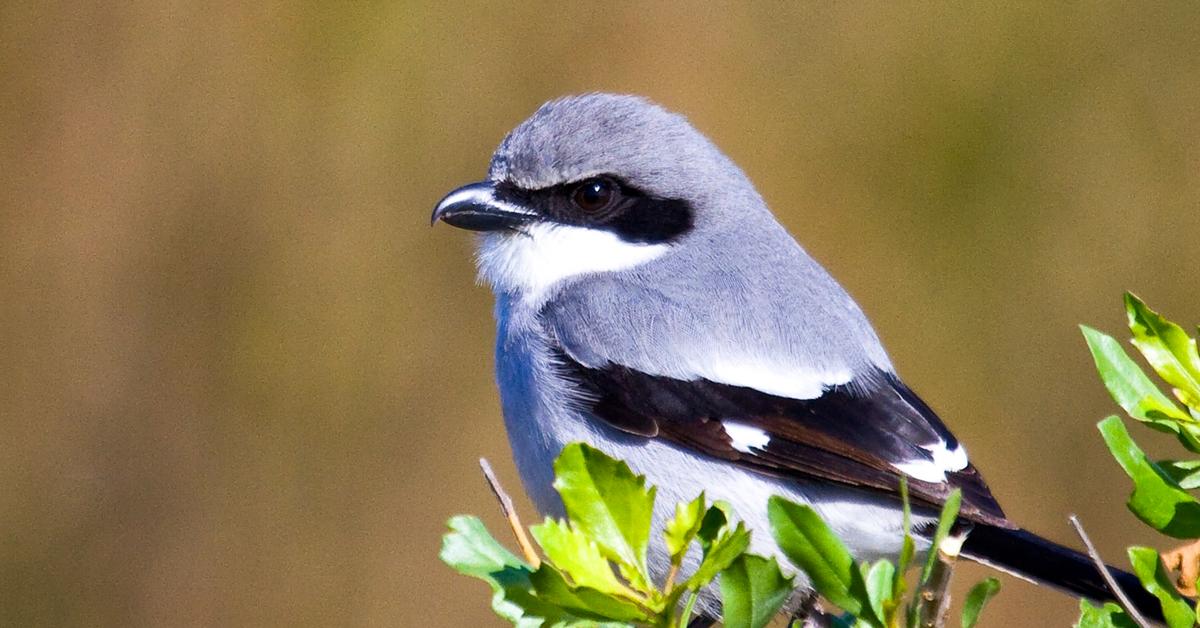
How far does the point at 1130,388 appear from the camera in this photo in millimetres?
1595

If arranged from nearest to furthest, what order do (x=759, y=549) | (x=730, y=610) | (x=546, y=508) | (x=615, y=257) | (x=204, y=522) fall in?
(x=730, y=610)
(x=759, y=549)
(x=546, y=508)
(x=615, y=257)
(x=204, y=522)

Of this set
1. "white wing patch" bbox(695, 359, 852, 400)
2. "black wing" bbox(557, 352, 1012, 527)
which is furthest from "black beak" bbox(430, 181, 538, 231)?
"white wing patch" bbox(695, 359, 852, 400)

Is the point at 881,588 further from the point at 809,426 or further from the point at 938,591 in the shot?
the point at 809,426

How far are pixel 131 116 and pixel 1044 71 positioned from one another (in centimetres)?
313

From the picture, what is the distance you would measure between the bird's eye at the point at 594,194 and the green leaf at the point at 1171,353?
141 centimetres

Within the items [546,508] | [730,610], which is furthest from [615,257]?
[730,610]

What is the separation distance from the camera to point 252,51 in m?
4.78

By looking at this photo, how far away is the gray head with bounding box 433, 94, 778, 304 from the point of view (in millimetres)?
2854

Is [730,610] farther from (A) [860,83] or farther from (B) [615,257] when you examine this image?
(A) [860,83]

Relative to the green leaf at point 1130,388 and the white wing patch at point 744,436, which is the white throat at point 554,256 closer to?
the white wing patch at point 744,436

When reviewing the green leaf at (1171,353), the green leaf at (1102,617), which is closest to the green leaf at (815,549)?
the green leaf at (1102,617)

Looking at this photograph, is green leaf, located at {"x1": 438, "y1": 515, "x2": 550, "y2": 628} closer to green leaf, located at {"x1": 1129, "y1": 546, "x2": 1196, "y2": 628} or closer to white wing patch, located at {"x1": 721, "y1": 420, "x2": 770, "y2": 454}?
green leaf, located at {"x1": 1129, "y1": 546, "x2": 1196, "y2": 628}

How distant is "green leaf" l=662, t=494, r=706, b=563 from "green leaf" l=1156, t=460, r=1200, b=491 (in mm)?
583

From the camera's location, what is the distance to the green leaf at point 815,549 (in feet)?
4.44
